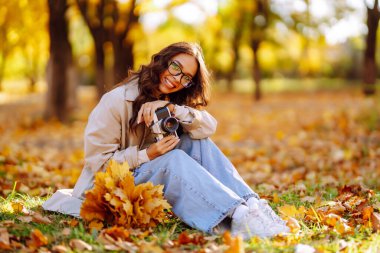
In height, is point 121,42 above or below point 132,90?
above

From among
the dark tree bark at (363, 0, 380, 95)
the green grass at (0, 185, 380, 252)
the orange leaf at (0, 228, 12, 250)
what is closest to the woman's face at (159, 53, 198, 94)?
the green grass at (0, 185, 380, 252)

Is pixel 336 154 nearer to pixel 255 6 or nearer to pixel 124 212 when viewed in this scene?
pixel 124 212

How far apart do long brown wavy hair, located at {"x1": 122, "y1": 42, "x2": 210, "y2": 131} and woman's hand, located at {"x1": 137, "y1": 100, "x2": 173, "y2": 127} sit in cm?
8

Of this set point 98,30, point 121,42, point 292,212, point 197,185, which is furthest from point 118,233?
point 121,42

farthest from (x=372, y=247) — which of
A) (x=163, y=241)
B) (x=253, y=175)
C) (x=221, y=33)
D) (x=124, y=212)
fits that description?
(x=221, y=33)

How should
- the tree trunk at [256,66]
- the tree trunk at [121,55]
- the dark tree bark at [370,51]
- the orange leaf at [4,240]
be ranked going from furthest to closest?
1. the tree trunk at [256,66]
2. the dark tree bark at [370,51]
3. the tree trunk at [121,55]
4. the orange leaf at [4,240]

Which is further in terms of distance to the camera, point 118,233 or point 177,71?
point 177,71

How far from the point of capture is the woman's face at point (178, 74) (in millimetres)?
3352

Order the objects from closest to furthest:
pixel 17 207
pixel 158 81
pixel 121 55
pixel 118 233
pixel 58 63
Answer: pixel 118 233, pixel 17 207, pixel 158 81, pixel 58 63, pixel 121 55

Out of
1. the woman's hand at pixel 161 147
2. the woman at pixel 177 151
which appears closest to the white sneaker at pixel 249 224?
the woman at pixel 177 151

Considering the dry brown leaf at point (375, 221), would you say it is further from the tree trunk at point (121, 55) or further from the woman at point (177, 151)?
the tree trunk at point (121, 55)

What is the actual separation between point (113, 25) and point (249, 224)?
9.31 meters

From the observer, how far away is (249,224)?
2873 millimetres

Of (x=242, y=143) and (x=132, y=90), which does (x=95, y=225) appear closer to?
(x=132, y=90)
